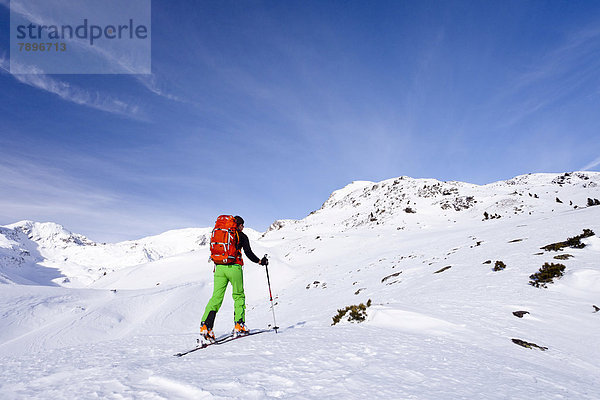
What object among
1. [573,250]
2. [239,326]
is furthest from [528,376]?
[573,250]

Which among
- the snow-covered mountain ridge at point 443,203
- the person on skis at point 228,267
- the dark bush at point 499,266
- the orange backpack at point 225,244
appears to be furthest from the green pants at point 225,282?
the snow-covered mountain ridge at point 443,203

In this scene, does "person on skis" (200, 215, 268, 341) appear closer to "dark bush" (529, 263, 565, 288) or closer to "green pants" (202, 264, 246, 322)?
"green pants" (202, 264, 246, 322)

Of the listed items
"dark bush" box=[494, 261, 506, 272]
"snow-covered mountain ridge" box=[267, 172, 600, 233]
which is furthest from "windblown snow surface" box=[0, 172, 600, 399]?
"snow-covered mountain ridge" box=[267, 172, 600, 233]

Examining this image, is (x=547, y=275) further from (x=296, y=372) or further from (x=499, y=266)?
(x=296, y=372)

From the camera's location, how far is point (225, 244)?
245 inches

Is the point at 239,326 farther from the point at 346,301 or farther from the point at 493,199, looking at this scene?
the point at 493,199

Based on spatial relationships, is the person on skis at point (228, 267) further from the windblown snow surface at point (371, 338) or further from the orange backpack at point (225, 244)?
the windblown snow surface at point (371, 338)

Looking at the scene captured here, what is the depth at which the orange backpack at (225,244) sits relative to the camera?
621 centimetres

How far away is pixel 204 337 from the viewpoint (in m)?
5.57

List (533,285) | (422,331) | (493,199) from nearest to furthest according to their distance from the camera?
(422,331)
(533,285)
(493,199)

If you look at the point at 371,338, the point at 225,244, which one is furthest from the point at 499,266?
the point at 225,244

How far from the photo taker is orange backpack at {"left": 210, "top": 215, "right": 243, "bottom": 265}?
20.4ft

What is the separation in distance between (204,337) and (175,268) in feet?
97.6

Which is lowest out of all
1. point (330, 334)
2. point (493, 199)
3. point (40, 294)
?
point (330, 334)
